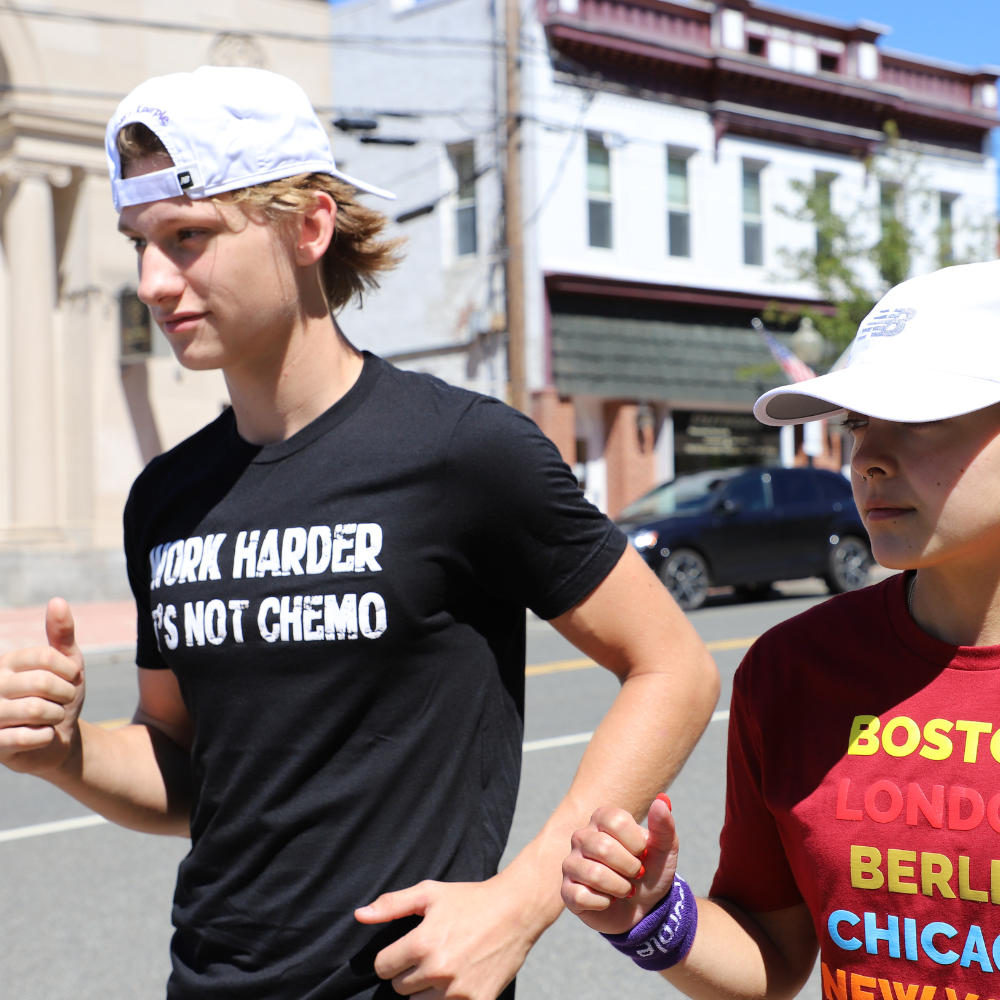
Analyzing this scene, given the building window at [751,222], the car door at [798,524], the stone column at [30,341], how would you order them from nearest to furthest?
the car door at [798,524] → the stone column at [30,341] → the building window at [751,222]

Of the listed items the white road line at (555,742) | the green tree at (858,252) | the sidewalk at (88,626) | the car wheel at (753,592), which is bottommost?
the white road line at (555,742)

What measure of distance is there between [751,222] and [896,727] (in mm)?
22939

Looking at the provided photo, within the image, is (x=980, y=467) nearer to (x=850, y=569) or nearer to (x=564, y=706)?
(x=564, y=706)

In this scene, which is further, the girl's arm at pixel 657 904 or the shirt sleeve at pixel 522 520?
the shirt sleeve at pixel 522 520

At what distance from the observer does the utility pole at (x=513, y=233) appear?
61.4 feet

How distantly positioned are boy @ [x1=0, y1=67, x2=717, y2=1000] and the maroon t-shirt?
0.20m

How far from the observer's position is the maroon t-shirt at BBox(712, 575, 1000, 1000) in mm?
1497

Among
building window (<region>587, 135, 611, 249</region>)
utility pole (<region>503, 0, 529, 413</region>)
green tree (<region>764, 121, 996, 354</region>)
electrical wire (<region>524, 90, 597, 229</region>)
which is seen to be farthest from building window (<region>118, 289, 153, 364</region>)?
green tree (<region>764, 121, 996, 354</region>)

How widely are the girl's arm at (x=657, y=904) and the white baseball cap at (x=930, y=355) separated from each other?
1.83 feet

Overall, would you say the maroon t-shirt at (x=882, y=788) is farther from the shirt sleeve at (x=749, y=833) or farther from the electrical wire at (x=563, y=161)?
the electrical wire at (x=563, y=161)

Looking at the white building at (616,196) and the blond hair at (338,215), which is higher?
the white building at (616,196)

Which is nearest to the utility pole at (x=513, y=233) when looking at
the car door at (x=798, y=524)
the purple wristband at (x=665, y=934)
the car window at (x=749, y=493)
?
the car window at (x=749, y=493)

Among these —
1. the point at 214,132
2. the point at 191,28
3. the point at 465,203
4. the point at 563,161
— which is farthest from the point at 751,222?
the point at 214,132

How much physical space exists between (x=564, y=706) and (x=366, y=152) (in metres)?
16.7
